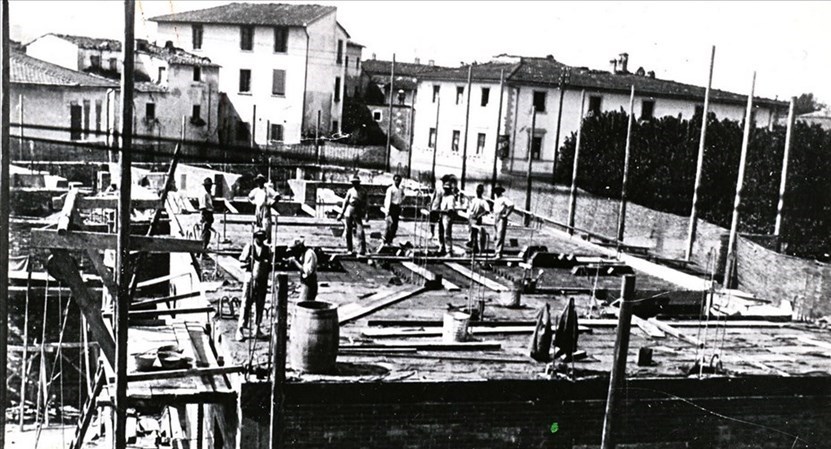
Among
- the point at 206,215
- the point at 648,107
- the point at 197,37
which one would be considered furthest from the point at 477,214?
the point at 197,37

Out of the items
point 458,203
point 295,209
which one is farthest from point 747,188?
point 295,209

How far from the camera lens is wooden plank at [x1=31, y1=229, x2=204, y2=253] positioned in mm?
9195

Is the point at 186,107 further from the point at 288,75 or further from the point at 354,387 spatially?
the point at 354,387

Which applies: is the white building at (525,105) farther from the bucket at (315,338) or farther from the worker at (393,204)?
the bucket at (315,338)

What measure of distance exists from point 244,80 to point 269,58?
2.91 m

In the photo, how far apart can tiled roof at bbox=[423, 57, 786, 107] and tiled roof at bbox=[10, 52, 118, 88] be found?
19.7m

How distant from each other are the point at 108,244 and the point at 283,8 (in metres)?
44.5

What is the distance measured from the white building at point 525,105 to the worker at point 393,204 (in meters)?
24.2

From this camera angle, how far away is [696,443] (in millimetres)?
12711

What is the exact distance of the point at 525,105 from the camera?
152ft

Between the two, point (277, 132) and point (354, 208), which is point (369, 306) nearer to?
point (354, 208)

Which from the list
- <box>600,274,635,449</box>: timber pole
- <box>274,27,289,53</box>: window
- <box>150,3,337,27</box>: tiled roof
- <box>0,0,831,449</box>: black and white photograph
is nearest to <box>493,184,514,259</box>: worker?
<box>0,0,831,449</box>: black and white photograph

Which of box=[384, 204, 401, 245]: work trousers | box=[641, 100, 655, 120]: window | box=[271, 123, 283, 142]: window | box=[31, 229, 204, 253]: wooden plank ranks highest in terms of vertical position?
box=[641, 100, 655, 120]: window

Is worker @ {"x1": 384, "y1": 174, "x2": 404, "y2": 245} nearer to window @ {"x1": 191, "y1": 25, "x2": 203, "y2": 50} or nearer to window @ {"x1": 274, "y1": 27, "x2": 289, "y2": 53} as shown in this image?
window @ {"x1": 274, "y1": 27, "x2": 289, "y2": 53}
